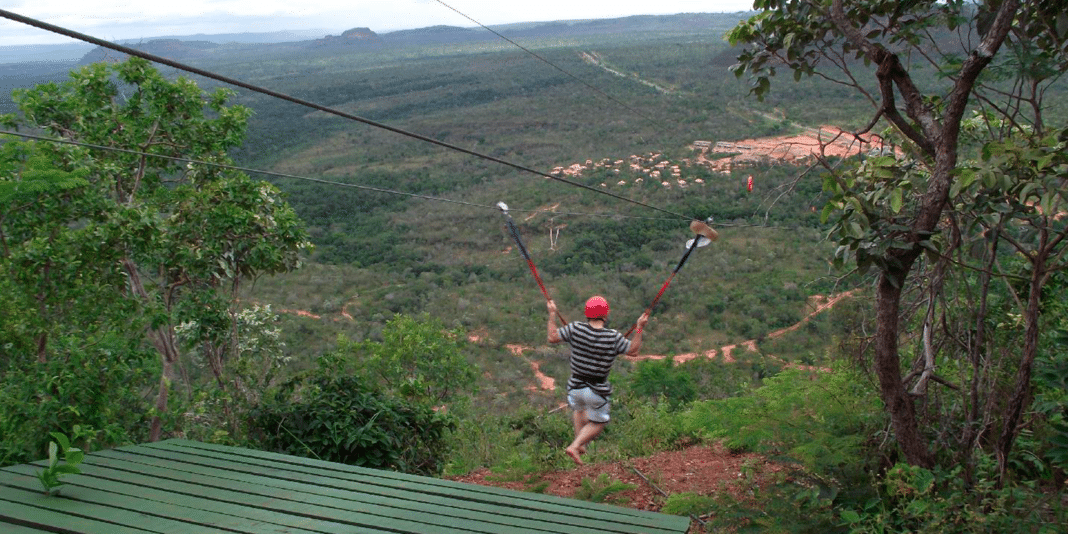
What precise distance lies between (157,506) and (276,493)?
55 centimetres

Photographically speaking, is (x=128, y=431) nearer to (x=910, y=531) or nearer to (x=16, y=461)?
(x=16, y=461)

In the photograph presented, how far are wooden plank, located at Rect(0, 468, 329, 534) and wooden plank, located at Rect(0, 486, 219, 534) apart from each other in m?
0.04

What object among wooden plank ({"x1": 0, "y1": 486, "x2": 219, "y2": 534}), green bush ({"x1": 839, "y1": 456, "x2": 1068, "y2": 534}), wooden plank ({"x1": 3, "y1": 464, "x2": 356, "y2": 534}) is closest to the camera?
wooden plank ({"x1": 0, "y1": 486, "x2": 219, "y2": 534})

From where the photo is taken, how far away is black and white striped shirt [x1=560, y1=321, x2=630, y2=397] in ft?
19.3

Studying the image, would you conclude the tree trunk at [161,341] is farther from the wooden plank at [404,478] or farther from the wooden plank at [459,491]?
the wooden plank at [459,491]

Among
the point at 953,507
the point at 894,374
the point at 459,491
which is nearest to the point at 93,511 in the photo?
the point at 459,491

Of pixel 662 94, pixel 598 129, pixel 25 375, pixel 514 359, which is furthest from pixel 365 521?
pixel 662 94

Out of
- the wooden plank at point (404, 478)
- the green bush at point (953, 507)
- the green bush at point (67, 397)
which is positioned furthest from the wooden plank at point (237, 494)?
the green bush at point (953, 507)

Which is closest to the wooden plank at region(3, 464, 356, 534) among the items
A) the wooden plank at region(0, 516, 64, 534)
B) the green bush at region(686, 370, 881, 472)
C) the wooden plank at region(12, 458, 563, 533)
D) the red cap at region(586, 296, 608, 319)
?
the wooden plank at region(12, 458, 563, 533)

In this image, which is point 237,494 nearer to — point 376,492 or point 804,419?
point 376,492

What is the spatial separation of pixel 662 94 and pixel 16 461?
4666 cm

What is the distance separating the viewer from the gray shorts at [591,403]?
240 inches

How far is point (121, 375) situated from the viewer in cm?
646

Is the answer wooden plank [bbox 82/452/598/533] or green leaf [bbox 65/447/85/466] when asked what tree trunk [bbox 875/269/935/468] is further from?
green leaf [bbox 65/447/85/466]
